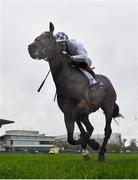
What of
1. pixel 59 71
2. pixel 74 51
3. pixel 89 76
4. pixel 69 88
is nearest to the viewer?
pixel 69 88

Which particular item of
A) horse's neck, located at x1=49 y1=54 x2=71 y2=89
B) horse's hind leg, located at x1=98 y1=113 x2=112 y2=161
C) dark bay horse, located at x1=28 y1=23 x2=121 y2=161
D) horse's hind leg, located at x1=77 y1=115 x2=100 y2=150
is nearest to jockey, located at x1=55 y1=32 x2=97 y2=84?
dark bay horse, located at x1=28 y1=23 x2=121 y2=161

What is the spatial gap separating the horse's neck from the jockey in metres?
0.34

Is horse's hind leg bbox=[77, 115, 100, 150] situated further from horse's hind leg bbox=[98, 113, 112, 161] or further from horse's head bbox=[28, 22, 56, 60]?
horse's head bbox=[28, 22, 56, 60]

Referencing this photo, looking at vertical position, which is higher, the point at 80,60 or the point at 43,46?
the point at 43,46

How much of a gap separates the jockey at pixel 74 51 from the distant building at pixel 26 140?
158620 millimetres

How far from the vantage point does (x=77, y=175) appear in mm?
6430

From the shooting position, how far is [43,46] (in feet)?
30.2

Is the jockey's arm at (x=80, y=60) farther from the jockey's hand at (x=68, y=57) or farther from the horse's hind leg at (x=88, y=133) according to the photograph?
the horse's hind leg at (x=88, y=133)

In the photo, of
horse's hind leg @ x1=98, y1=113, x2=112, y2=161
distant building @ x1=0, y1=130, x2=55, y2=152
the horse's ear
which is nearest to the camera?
the horse's ear

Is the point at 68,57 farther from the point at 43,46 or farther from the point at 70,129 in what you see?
the point at 70,129

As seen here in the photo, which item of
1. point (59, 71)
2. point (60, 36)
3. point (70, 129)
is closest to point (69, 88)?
point (59, 71)

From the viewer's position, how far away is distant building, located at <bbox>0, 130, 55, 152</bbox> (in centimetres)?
17100

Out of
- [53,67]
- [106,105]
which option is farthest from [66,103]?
[106,105]

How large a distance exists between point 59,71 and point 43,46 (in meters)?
0.80
